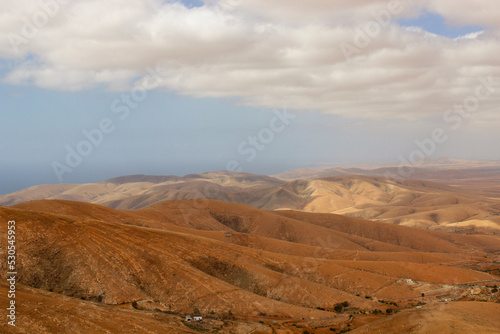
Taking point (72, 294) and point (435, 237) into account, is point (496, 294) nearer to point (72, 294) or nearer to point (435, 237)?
point (72, 294)

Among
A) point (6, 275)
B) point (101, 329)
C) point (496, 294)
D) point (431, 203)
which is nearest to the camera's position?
point (101, 329)

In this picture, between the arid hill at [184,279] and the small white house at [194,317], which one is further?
the arid hill at [184,279]

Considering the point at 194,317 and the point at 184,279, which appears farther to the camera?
the point at 184,279

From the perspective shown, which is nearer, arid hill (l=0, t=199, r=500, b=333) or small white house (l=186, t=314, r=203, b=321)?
small white house (l=186, t=314, r=203, b=321)

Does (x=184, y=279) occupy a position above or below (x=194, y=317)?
above

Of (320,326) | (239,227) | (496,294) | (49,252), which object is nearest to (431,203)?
(239,227)

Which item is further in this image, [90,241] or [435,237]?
[435,237]

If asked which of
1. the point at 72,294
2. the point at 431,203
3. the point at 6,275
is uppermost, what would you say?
the point at 6,275

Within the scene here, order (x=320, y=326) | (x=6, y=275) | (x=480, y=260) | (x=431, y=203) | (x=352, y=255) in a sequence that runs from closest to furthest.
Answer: (x=6, y=275) < (x=320, y=326) < (x=352, y=255) < (x=480, y=260) < (x=431, y=203)
